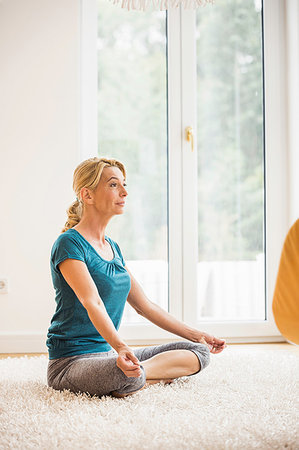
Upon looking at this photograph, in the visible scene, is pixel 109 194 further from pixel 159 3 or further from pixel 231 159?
pixel 231 159

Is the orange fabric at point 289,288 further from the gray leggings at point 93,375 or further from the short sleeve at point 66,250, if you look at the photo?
the short sleeve at point 66,250

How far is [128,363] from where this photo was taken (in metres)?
1.63

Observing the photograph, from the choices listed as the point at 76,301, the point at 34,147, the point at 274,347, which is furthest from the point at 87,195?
the point at 274,347

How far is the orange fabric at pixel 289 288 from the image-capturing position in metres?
1.37

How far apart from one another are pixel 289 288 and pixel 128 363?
59cm

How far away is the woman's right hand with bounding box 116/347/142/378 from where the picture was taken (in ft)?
5.33

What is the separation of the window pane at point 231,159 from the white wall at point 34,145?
85cm

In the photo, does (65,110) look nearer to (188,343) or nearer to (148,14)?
(148,14)

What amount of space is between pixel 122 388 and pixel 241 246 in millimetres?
1709

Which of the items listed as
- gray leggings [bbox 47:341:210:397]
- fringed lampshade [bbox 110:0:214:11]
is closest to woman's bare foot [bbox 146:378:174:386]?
gray leggings [bbox 47:341:210:397]

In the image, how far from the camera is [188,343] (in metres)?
2.04

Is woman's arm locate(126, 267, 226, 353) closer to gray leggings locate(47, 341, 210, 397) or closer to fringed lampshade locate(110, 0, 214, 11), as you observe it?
gray leggings locate(47, 341, 210, 397)

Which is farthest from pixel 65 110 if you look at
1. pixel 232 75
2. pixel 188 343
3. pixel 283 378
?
pixel 283 378

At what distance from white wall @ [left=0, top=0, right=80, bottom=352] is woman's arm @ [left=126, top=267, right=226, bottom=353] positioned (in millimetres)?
898
